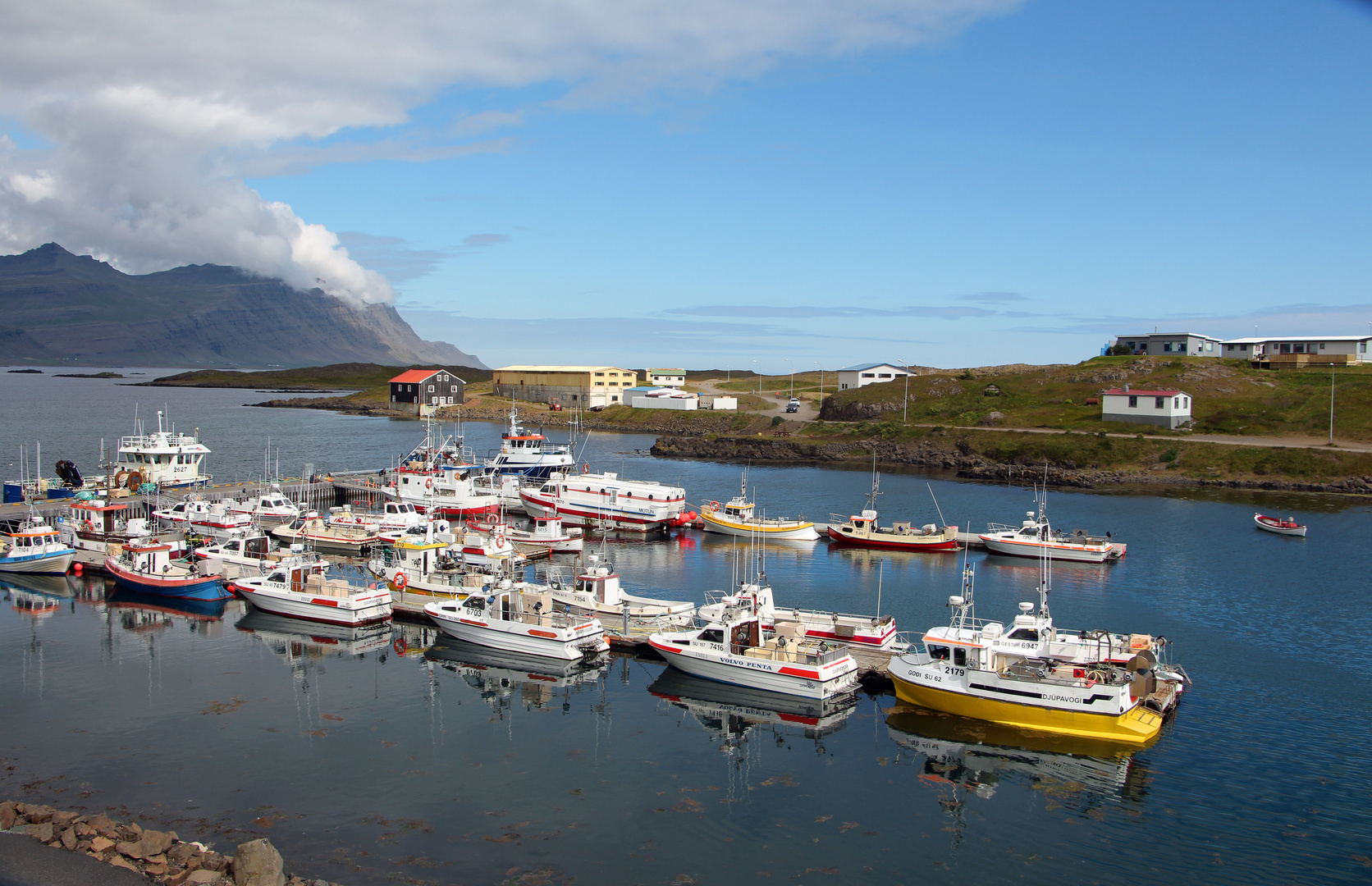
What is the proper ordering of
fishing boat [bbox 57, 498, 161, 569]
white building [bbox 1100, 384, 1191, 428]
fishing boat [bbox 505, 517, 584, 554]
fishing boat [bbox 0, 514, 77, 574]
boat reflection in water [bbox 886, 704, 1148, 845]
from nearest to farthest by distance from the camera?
boat reflection in water [bbox 886, 704, 1148, 845] → fishing boat [bbox 0, 514, 77, 574] → fishing boat [bbox 57, 498, 161, 569] → fishing boat [bbox 505, 517, 584, 554] → white building [bbox 1100, 384, 1191, 428]

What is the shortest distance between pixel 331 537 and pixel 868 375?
276ft

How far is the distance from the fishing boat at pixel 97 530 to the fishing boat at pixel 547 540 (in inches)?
558

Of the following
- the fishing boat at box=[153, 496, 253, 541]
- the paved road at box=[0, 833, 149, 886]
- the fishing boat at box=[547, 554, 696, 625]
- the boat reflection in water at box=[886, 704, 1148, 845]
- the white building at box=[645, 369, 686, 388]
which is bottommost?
the boat reflection in water at box=[886, 704, 1148, 845]

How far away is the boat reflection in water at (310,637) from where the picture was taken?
94.1 ft

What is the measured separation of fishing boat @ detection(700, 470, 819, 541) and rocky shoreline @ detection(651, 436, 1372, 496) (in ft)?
Result: 99.1

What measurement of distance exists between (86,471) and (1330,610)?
Answer: 7655 centimetres

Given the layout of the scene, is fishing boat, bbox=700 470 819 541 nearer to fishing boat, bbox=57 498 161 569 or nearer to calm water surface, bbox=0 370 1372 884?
calm water surface, bbox=0 370 1372 884

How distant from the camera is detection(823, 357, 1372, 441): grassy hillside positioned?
265 feet

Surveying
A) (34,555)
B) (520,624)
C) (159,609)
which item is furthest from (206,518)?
(520,624)

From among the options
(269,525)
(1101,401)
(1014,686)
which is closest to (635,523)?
(269,525)

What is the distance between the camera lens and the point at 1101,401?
9225cm

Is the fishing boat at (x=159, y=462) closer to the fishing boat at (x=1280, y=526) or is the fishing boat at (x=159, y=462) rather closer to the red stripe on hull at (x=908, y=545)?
the red stripe on hull at (x=908, y=545)

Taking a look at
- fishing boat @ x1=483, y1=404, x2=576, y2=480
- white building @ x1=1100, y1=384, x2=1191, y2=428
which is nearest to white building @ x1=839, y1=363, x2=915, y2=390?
white building @ x1=1100, y1=384, x2=1191, y2=428

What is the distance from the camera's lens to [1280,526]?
5059cm
